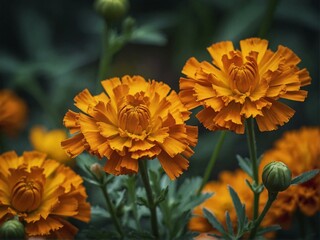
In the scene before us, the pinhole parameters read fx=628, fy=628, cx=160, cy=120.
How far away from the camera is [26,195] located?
2.75 feet

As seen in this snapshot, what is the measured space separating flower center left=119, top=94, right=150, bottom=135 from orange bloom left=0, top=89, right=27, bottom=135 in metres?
0.47

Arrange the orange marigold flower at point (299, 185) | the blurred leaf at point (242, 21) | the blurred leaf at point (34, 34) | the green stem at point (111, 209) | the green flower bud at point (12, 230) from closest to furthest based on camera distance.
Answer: the green flower bud at point (12, 230) < the green stem at point (111, 209) < the orange marigold flower at point (299, 185) < the blurred leaf at point (242, 21) < the blurred leaf at point (34, 34)

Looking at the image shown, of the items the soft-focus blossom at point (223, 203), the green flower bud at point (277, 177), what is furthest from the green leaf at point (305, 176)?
the soft-focus blossom at point (223, 203)

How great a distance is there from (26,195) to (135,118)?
0.59ft

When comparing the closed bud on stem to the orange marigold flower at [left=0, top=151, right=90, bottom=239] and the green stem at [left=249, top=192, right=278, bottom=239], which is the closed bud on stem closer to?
the orange marigold flower at [left=0, top=151, right=90, bottom=239]

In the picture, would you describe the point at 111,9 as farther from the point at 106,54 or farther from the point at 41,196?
the point at 41,196

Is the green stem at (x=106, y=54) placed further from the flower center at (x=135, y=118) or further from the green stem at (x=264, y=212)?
the green stem at (x=264, y=212)

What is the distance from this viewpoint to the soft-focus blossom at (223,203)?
1.06 m

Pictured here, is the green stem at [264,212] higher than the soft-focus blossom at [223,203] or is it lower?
lower

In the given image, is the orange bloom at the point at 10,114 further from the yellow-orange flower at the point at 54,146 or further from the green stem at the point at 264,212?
the green stem at the point at 264,212

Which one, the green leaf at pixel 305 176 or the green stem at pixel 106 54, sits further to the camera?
the green stem at pixel 106 54

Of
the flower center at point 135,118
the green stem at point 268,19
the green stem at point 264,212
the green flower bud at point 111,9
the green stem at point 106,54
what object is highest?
the green flower bud at point 111,9

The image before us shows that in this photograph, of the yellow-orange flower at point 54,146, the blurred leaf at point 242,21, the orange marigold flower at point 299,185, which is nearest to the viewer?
the orange marigold flower at point 299,185

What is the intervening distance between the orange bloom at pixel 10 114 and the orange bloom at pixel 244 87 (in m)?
0.53
